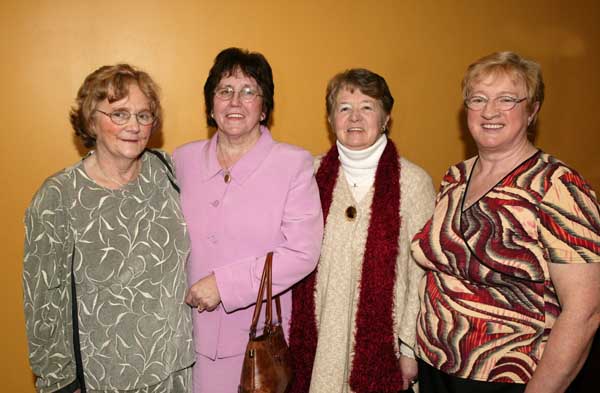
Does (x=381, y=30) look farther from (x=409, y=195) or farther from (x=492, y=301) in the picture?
(x=492, y=301)

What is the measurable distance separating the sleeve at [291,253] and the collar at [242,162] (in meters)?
0.17

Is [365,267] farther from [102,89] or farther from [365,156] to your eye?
[102,89]

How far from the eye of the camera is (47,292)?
1.66m

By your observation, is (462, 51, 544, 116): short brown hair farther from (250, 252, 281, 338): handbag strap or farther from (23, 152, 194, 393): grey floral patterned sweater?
(23, 152, 194, 393): grey floral patterned sweater

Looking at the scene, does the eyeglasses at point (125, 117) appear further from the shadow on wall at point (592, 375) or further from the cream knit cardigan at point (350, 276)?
the shadow on wall at point (592, 375)

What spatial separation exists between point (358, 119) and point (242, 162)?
0.53m

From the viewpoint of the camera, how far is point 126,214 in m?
1.80

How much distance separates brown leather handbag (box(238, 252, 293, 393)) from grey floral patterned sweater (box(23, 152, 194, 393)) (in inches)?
11.8

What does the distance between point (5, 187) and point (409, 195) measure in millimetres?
2066

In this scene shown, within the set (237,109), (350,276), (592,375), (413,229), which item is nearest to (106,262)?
(237,109)

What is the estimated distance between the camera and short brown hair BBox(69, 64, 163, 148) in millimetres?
1770

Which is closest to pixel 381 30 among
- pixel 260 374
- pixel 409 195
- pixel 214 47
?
pixel 214 47

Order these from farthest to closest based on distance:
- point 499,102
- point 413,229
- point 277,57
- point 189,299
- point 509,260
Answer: point 277,57 → point 413,229 → point 189,299 → point 499,102 → point 509,260

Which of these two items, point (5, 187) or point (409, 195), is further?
point (5, 187)
